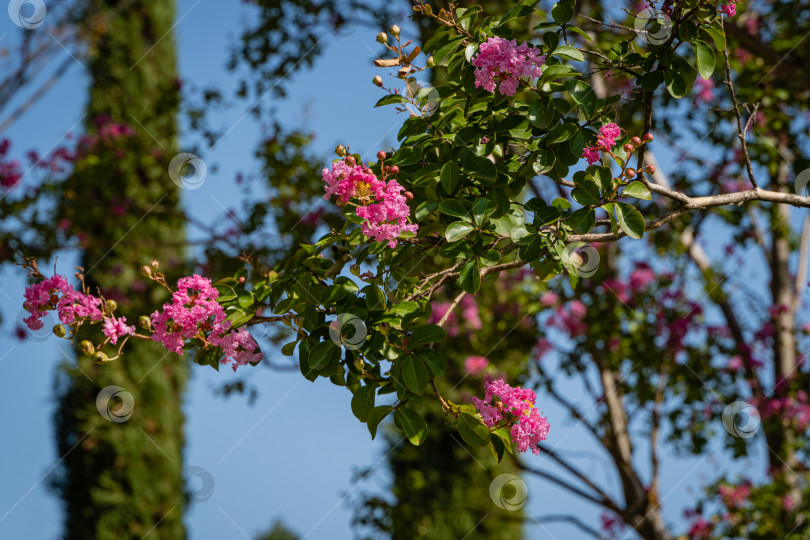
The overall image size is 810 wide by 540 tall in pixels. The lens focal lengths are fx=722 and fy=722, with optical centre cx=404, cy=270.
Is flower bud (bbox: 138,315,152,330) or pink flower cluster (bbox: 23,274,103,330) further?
pink flower cluster (bbox: 23,274,103,330)

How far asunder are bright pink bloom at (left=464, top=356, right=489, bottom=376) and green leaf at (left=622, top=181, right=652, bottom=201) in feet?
9.43

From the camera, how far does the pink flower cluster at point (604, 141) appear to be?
1.74 m

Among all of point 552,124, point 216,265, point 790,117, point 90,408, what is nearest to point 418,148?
point 552,124

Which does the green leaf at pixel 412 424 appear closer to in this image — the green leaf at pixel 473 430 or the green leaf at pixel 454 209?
the green leaf at pixel 473 430

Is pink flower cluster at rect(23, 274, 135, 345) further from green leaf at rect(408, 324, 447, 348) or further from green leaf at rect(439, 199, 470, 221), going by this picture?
green leaf at rect(439, 199, 470, 221)

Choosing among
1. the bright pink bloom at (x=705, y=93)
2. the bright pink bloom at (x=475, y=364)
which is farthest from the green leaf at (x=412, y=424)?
the bright pink bloom at (x=705, y=93)

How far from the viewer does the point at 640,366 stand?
13.8 ft

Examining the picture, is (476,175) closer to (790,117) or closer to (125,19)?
(790,117)

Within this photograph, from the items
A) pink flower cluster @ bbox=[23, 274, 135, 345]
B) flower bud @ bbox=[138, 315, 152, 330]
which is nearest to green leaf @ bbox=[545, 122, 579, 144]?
flower bud @ bbox=[138, 315, 152, 330]

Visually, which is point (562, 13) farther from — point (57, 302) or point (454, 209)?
point (57, 302)

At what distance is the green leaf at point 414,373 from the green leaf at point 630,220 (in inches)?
22.7

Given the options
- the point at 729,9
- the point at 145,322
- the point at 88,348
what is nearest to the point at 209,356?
the point at 145,322

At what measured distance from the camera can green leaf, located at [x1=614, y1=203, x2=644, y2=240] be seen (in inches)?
67.1

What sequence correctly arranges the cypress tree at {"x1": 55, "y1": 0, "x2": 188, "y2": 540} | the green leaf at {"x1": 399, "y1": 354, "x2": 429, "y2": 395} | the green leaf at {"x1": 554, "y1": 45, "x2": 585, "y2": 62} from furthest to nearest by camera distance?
the cypress tree at {"x1": 55, "y1": 0, "x2": 188, "y2": 540}
the green leaf at {"x1": 554, "y1": 45, "x2": 585, "y2": 62}
the green leaf at {"x1": 399, "y1": 354, "x2": 429, "y2": 395}
